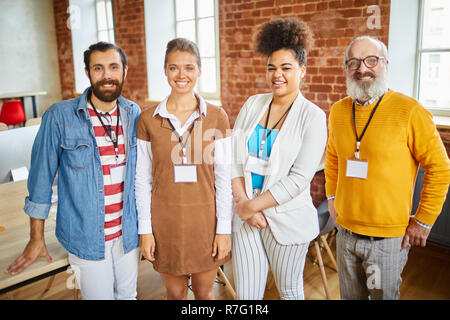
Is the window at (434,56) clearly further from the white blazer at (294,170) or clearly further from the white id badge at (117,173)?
the white id badge at (117,173)

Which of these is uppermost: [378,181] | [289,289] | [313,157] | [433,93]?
[433,93]

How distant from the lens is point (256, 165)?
63.5 inches

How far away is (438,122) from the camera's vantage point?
2961 mm

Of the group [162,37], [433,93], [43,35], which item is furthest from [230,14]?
[43,35]

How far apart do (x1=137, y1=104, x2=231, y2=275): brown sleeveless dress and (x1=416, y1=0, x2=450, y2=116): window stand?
2336 millimetres

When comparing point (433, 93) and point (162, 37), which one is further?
point (162, 37)

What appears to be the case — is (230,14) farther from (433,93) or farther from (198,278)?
(198,278)

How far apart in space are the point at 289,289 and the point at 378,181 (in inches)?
23.1

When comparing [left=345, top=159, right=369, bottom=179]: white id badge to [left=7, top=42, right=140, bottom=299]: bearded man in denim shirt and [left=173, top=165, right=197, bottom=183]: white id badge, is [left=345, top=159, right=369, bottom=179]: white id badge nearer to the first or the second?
[left=173, top=165, right=197, bottom=183]: white id badge

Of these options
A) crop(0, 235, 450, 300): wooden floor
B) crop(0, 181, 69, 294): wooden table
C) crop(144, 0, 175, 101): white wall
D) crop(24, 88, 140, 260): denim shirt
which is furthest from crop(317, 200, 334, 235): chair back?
crop(144, 0, 175, 101): white wall

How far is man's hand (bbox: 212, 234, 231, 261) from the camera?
1636 millimetres

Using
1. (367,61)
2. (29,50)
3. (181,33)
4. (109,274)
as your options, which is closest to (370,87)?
(367,61)

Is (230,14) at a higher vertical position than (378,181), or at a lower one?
higher

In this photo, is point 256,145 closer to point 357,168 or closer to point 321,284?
point 357,168
